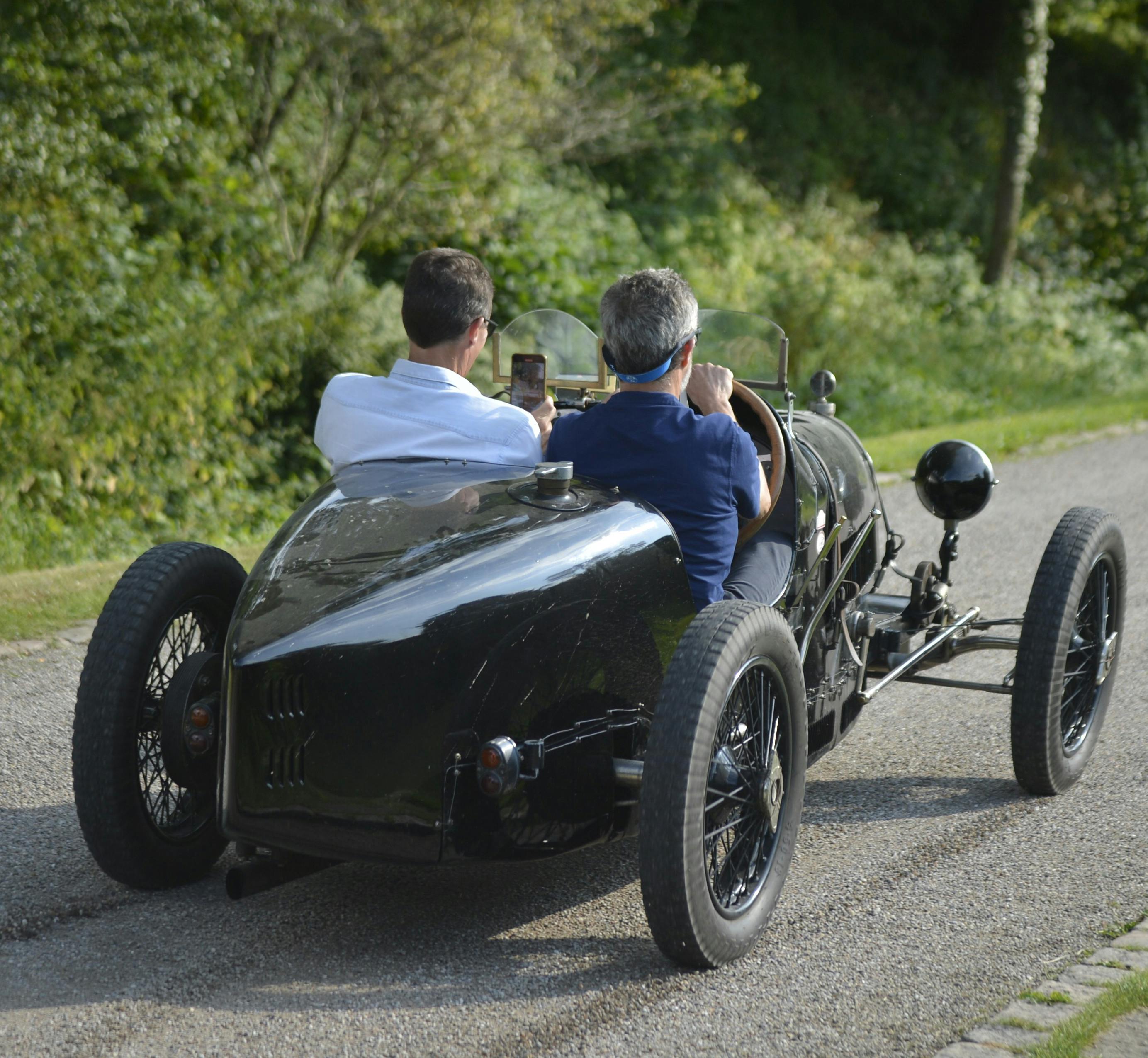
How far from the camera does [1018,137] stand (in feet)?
62.7

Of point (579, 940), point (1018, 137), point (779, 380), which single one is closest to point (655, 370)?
point (779, 380)

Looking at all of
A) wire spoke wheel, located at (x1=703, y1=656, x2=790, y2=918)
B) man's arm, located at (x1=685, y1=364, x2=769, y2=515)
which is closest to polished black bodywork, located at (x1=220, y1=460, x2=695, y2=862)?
wire spoke wheel, located at (x1=703, y1=656, x2=790, y2=918)

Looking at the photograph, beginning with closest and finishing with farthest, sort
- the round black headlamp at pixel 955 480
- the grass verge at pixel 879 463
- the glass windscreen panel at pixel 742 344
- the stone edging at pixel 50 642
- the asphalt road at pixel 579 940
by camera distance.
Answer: the asphalt road at pixel 579 940, the glass windscreen panel at pixel 742 344, the round black headlamp at pixel 955 480, the stone edging at pixel 50 642, the grass verge at pixel 879 463

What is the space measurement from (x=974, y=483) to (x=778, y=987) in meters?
2.31

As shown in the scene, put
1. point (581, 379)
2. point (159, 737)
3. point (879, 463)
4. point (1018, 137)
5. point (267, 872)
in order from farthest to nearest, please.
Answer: point (1018, 137) < point (879, 463) < point (581, 379) < point (159, 737) < point (267, 872)

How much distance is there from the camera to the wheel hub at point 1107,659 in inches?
178

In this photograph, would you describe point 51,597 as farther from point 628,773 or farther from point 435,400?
point 628,773

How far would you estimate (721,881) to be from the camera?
10.5ft

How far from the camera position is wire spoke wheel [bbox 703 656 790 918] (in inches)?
122

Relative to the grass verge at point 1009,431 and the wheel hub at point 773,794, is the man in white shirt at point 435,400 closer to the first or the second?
the wheel hub at point 773,794

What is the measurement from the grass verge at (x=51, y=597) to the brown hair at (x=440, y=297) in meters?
2.96

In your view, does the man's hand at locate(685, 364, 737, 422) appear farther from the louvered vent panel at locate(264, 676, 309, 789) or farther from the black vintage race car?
the louvered vent panel at locate(264, 676, 309, 789)

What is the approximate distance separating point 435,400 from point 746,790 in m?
1.28

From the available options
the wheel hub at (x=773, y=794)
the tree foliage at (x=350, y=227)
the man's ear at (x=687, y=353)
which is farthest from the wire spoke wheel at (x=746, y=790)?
the tree foliage at (x=350, y=227)
